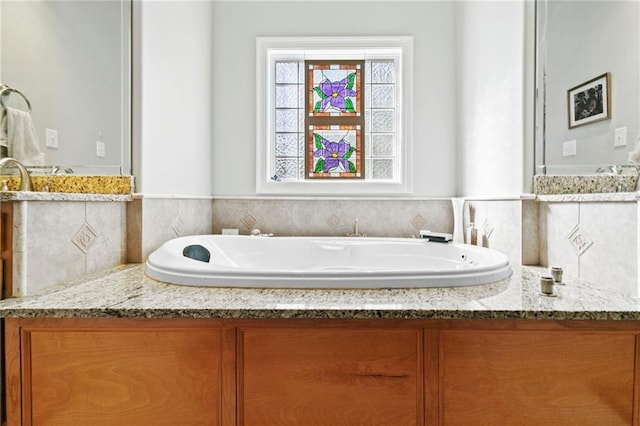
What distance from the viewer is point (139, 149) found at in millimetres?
1669

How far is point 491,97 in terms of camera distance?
1934 millimetres

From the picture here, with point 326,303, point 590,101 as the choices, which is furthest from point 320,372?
point 590,101

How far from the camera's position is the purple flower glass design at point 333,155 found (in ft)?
8.30

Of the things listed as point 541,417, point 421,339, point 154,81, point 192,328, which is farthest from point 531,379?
point 154,81

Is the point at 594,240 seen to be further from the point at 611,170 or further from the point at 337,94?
the point at 337,94

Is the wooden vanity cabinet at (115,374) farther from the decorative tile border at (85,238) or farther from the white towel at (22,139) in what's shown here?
the white towel at (22,139)

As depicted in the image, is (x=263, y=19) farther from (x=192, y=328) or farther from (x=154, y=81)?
(x=192, y=328)

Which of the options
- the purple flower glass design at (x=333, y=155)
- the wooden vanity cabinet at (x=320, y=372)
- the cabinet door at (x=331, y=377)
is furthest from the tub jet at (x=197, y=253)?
the purple flower glass design at (x=333, y=155)

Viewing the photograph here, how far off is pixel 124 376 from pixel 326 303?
25.0 inches

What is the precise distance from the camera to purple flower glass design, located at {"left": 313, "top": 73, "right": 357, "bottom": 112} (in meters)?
2.53

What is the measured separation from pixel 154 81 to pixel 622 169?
2.30 meters

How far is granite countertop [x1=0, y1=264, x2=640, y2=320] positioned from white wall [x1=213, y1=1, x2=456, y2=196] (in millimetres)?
1374

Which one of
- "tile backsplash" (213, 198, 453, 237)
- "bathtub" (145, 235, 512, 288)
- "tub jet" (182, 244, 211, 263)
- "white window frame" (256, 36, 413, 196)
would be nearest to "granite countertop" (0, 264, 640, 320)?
"bathtub" (145, 235, 512, 288)

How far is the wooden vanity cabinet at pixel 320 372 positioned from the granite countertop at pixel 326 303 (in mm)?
35
